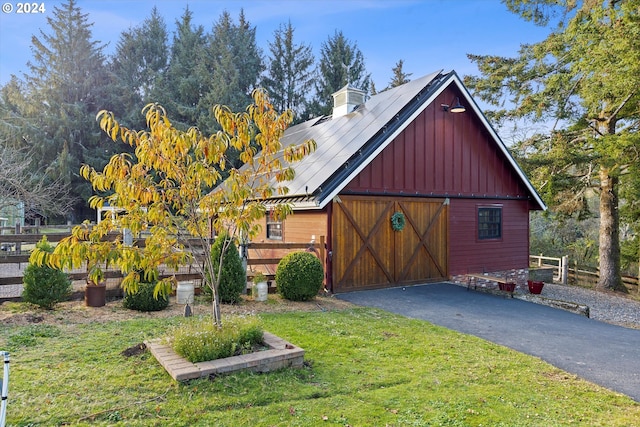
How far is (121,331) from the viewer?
6.32 meters

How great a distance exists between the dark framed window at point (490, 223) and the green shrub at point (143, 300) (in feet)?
32.0

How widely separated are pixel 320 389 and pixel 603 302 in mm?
12055

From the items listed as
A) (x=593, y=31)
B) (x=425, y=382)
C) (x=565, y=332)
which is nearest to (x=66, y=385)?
(x=425, y=382)

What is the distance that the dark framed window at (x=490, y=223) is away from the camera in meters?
13.3

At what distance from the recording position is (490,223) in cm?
1359

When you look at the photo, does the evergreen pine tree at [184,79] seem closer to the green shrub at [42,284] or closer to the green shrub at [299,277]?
the green shrub at [299,277]

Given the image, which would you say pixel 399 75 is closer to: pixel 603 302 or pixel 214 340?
pixel 603 302

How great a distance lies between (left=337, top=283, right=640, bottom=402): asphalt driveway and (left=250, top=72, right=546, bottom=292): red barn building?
91cm

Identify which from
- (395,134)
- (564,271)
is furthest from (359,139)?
(564,271)

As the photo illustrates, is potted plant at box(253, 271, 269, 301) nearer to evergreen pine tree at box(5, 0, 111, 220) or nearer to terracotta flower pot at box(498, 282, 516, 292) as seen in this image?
terracotta flower pot at box(498, 282, 516, 292)

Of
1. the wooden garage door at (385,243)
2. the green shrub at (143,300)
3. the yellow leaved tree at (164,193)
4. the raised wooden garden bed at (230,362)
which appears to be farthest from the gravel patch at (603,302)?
the green shrub at (143,300)

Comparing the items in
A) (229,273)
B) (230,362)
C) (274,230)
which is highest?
(274,230)

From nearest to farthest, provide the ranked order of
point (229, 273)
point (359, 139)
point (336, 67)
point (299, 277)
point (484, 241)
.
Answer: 1. point (229, 273)
2. point (299, 277)
3. point (359, 139)
4. point (484, 241)
5. point (336, 67)

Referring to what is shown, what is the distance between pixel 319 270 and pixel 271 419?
5.46 meters
